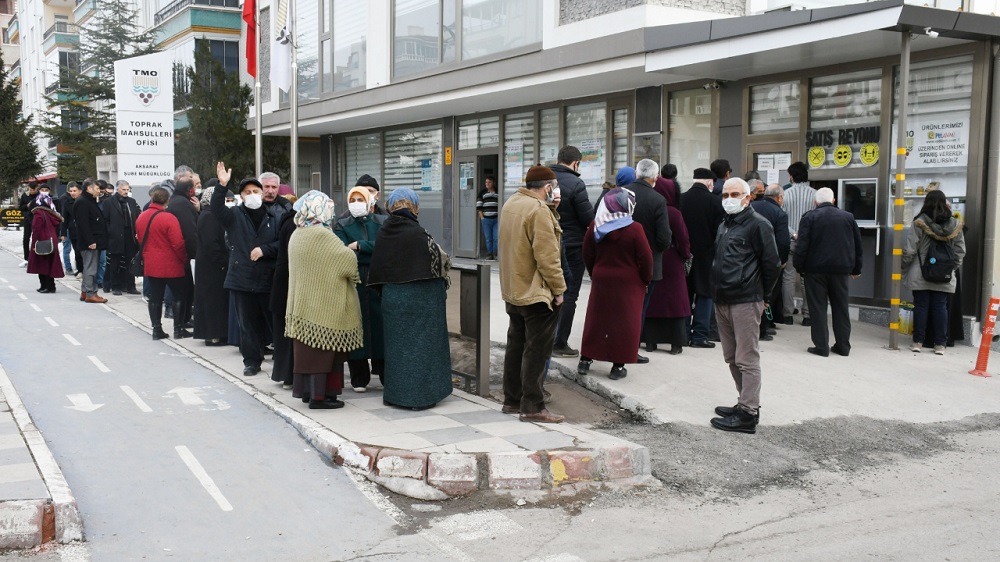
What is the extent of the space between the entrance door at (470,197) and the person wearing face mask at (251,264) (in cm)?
1044

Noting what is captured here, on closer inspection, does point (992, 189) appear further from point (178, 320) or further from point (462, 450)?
point (178, 320)

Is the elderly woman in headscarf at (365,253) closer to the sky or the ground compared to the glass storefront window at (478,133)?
closer to the ground

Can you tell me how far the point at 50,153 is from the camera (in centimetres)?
5850

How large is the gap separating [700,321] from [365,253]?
4.13 meters

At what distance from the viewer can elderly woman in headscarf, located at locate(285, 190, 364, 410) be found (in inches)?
275

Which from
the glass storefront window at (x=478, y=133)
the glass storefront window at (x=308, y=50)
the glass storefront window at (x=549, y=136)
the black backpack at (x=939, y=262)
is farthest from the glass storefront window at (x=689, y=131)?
the glass storefront window at (x=308, y=50)

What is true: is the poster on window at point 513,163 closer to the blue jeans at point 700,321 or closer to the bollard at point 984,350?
the blue jeans at point 700,321

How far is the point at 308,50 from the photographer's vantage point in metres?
23.6

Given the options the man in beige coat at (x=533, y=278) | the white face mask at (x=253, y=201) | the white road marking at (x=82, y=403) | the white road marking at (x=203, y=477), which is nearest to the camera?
the white road marking at (x=203, y=477)

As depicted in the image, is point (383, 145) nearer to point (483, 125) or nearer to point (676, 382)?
point (483, 125)

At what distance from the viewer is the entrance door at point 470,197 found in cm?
1925

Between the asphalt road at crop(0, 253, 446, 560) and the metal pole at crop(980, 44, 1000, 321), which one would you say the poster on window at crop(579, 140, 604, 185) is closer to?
the metal pole at crop(980, 44, 1000, 321)

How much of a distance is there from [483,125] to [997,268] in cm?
1104

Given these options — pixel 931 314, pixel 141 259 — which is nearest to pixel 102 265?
pixel 141 259
